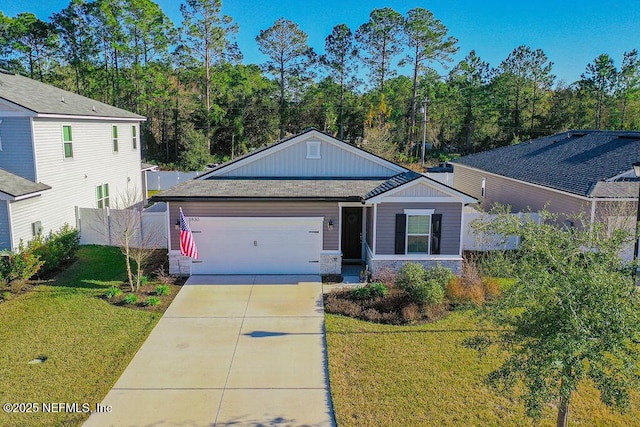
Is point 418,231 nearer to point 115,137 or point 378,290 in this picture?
point 378,290

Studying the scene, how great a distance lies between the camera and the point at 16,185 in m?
14.4

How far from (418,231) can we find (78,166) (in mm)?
13403

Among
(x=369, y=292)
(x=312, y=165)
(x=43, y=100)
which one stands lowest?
(x=369, y=292)

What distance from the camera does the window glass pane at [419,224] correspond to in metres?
13.9

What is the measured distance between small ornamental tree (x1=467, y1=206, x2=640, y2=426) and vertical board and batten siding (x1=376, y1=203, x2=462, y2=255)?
733 cm

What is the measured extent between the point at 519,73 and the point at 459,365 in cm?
4079

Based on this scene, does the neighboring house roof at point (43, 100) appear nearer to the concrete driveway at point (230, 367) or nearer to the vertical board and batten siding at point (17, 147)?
the vertical board and batten siding at point (17, 147)

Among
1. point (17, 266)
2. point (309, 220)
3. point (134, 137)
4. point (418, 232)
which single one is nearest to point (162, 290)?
point (17, 266)

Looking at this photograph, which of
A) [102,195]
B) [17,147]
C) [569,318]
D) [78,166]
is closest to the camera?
[569,318]

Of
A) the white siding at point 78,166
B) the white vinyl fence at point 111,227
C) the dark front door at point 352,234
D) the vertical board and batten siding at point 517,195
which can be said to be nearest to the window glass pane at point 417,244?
the dark front door at point 352,234

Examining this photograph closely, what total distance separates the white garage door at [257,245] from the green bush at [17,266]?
4428 millimetres

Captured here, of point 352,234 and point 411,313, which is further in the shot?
point 352,234

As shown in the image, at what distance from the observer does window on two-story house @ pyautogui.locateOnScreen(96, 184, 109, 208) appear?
20.0 metres

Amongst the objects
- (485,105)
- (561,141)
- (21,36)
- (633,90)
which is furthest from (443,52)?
(21,36)
